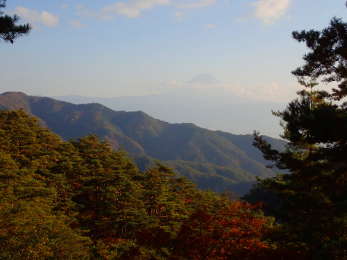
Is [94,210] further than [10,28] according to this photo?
Yes

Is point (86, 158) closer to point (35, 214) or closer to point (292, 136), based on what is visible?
point (35, 214)

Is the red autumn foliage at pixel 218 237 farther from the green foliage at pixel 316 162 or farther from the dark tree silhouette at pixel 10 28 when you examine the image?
the dark tree silhouette at pixel 10 28

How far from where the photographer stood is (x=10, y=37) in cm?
1159

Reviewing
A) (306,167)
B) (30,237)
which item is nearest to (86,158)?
(30,237)

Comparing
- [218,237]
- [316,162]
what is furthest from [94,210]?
[316,162]

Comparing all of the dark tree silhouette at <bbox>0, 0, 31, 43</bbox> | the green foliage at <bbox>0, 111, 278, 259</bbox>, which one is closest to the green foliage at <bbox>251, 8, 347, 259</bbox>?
the green foliage at <bbox>0, 111, 278, 259</bbox>

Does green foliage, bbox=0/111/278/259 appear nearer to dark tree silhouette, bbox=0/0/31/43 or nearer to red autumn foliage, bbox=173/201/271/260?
red autumn foliage, bbox=173/201/271/260

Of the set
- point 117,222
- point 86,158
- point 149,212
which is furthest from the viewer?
point 86,158

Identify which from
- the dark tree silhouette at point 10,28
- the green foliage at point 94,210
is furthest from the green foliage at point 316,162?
the dark tree silhouette at point 10,28

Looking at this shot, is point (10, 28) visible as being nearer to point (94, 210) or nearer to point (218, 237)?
point (218, 237)

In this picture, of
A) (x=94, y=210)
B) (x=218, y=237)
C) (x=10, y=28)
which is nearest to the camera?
(x=10, y=28)

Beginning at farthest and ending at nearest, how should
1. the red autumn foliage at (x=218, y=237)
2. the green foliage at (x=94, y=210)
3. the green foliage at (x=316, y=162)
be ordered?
the red autumn foliage at (x=218, y=237) < the green foliage at (x=94, y=210) < the green foliage at (x=316, y=162)

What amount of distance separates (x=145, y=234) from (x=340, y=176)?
14553mm

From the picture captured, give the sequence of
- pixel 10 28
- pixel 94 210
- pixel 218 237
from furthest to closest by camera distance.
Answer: pixel 94 210 → pixel 218 237 → pixel 10 28
